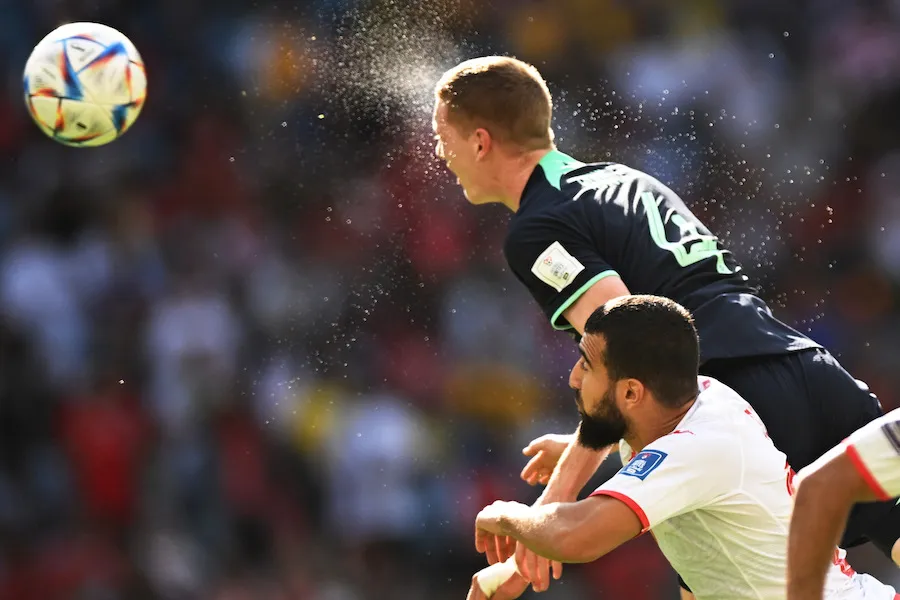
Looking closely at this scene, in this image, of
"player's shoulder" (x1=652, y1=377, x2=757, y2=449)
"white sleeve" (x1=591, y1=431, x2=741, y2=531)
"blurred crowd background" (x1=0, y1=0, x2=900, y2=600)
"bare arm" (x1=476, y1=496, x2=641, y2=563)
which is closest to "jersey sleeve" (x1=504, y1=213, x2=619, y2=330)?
"player's shoulder" (x1=652, y1=377, x2=757, y2=449)

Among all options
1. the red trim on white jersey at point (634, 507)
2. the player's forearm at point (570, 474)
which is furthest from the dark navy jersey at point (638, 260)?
the red trim on white jersey at point (634, 507)

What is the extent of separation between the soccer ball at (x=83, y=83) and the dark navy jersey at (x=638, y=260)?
3146 millimetres

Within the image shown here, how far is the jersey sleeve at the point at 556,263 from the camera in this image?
4.18m

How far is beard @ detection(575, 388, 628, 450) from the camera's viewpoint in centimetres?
380

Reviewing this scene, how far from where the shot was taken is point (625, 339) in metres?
3.73

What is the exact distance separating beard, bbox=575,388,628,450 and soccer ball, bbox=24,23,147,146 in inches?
153

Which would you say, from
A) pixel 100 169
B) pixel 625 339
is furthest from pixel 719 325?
pixel 100 169

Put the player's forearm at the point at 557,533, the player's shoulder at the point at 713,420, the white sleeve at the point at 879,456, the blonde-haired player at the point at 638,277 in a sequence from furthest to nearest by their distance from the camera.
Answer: the blonde-haired player at the point at 638,277 < the player's shoulder at the point at 713,420 < the player's forearm at the point at 557,533 < the white sleeve at the point at 879,456

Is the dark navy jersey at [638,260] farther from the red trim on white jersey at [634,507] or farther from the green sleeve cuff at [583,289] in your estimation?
the red trim on white jersey at [634,507]

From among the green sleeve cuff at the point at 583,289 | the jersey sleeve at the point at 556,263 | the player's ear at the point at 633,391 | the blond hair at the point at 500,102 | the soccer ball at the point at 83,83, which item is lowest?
the player's ear at the point at 633,391

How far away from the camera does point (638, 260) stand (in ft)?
14.1

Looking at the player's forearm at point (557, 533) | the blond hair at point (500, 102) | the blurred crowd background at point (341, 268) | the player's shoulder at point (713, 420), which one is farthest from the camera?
the blurred crowd background at point (341, 268)

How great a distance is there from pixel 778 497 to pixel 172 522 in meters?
5.87

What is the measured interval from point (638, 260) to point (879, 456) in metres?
1.53
